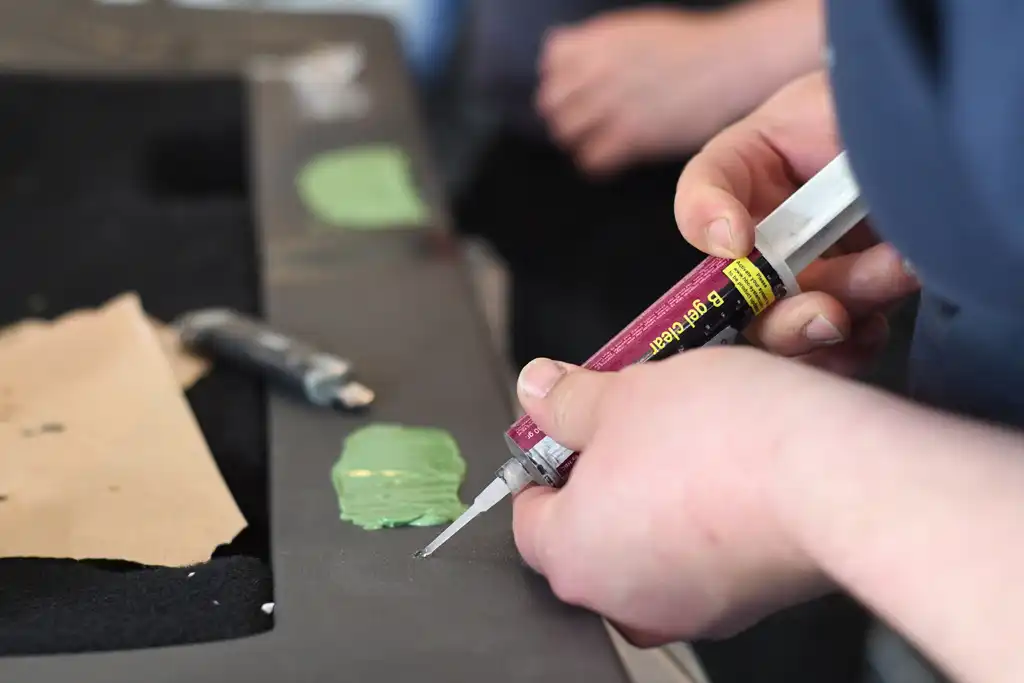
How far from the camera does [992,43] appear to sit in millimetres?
240

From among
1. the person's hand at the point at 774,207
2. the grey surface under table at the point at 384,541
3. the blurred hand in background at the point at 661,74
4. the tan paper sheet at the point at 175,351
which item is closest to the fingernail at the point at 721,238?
the person's hand at the point at 774,207

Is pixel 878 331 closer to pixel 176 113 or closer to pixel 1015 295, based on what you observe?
pixel 1015 295

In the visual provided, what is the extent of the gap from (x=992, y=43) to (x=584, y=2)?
24.5 inches

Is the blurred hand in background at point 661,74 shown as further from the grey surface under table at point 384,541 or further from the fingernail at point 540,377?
the fingernail at point 540,377

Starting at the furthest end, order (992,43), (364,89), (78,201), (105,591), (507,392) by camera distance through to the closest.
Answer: (364,89) < (78,201) < (507,392) < (105,591) < (992,43)

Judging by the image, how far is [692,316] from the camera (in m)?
0.37

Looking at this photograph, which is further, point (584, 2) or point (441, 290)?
point (584, 2)

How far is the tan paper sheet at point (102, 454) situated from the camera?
0.38 m

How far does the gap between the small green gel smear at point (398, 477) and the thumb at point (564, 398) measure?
6cm

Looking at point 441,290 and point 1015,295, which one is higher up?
point 1015,295

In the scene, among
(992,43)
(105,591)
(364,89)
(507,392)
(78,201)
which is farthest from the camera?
(364,89)

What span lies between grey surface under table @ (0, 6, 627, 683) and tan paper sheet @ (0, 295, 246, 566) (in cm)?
3

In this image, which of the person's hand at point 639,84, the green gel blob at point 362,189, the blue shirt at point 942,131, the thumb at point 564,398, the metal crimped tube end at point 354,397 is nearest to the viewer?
the blue shirt at point 942,131

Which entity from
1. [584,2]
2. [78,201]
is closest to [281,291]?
[78,201]
